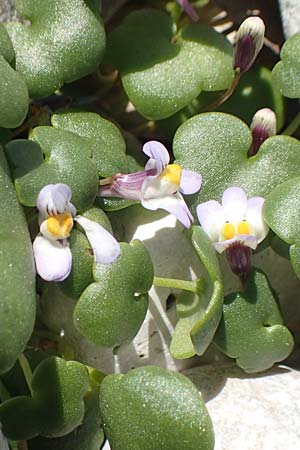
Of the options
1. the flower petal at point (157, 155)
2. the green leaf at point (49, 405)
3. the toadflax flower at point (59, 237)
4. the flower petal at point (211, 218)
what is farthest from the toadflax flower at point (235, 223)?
the green leaf at point (49, 405)

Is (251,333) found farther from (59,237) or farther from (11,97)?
(11,97)

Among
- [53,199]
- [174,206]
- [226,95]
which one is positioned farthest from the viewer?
[226,95]

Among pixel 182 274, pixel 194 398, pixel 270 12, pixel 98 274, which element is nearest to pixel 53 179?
pixel 98 274

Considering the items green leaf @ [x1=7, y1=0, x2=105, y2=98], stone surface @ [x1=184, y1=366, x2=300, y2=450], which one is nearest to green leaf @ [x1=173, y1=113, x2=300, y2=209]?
green leaf @ [x1=7, y1=0, x2=105, y2=98]

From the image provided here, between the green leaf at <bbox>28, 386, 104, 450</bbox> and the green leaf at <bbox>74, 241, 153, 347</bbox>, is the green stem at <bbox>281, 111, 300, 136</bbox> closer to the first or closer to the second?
the green leaf at <bbox>74, 241, 153, 347</bbox>

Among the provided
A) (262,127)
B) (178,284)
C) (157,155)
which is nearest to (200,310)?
(178,284)
